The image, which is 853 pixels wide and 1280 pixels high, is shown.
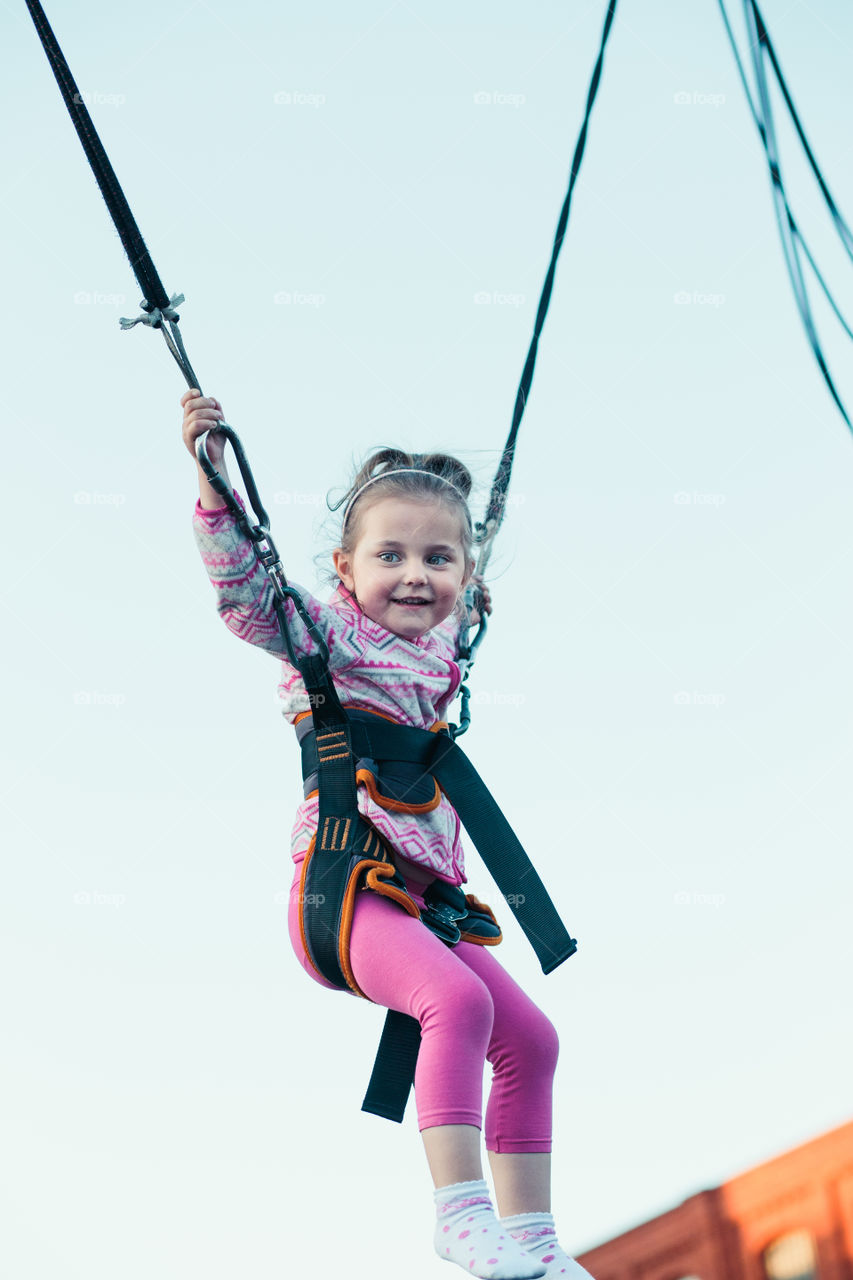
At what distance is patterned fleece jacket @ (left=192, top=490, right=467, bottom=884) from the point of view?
2.52 metres

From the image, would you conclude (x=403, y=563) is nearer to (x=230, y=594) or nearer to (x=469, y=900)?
(x=230, y=594)

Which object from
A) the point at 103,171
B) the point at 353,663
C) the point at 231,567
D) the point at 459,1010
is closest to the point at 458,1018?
the point at 459,1010

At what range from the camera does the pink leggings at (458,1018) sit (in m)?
2.36

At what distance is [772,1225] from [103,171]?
10.1m

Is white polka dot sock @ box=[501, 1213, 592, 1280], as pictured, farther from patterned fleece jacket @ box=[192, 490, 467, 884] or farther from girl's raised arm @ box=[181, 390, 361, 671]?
girl's raised arm @ box=[181, 390, 361, 671]

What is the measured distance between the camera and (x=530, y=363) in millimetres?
3408

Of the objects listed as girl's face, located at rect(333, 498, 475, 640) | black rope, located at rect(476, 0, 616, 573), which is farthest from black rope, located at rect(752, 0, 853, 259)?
girl's face, located at rect(333, 498, 475, 640)

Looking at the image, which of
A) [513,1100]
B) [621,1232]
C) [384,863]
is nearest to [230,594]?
[384,863]

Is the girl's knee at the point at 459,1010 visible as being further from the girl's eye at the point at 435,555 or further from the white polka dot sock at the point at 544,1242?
the girl's eye at the point at 435,555

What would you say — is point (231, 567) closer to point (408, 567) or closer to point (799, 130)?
point (408, 567)

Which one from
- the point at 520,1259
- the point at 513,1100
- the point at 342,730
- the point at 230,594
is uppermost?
the point at 230,594

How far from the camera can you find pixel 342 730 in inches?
102

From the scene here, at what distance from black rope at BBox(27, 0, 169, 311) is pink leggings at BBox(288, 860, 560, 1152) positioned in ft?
3.61

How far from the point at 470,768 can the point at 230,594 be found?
621 millimetres
